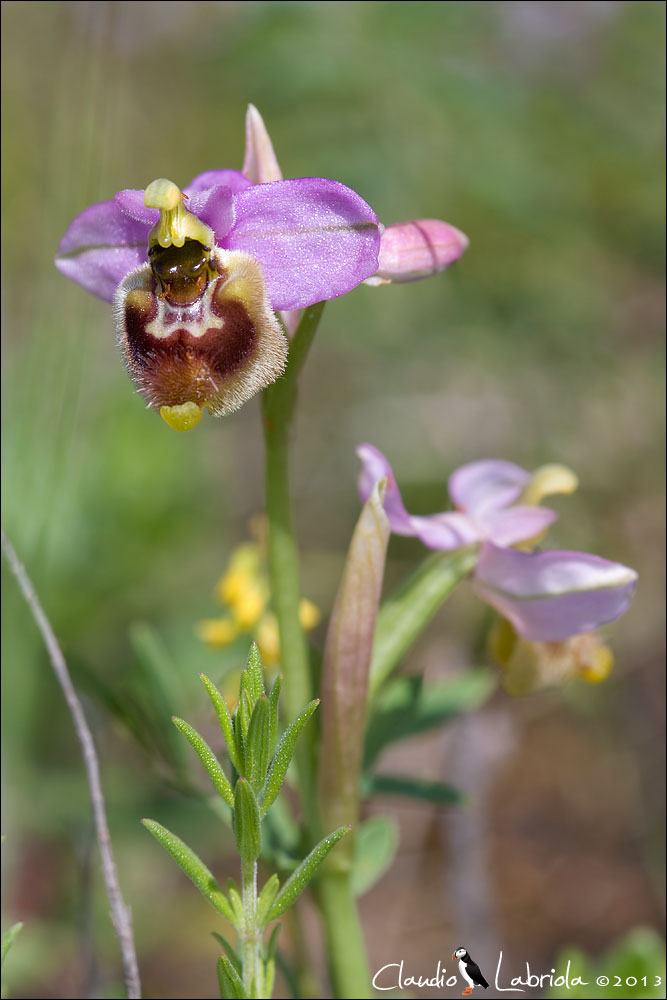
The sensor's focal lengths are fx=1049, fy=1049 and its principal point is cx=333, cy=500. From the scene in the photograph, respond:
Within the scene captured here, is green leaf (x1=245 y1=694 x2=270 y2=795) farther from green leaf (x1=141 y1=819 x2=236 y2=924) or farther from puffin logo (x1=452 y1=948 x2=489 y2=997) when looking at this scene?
puffin logo (x1=452 y1=948 x2=489 y2=997)

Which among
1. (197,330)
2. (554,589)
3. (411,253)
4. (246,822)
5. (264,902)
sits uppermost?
(411,253)

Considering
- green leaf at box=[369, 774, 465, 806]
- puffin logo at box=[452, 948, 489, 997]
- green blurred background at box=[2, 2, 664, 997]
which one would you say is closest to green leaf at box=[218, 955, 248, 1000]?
puffin logo at box=[452, 948, 489, 997]

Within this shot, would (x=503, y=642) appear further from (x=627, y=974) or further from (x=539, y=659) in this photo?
(x=627, y=974)

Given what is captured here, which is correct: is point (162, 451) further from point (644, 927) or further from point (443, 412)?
point (644, 927)

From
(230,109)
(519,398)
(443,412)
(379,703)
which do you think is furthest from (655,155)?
(379,703)

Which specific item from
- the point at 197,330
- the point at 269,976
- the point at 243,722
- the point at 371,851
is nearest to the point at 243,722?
the point at 243,722

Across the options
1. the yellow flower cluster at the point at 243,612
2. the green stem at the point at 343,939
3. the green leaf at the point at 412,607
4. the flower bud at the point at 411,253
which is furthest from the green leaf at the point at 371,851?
the flower bud at the point at 411,253
